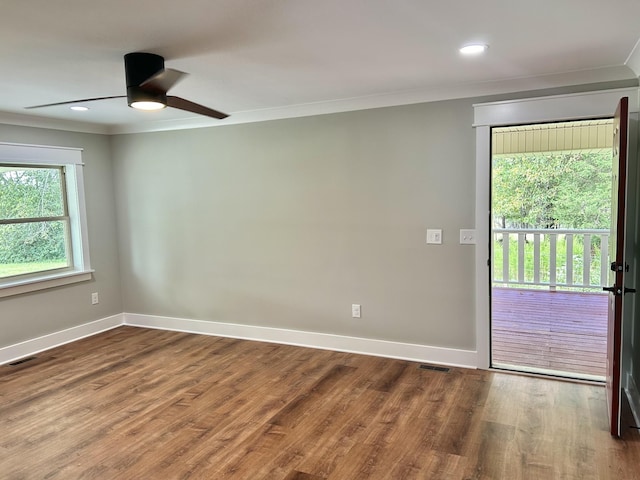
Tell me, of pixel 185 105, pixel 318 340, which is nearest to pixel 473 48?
pixel 185 105

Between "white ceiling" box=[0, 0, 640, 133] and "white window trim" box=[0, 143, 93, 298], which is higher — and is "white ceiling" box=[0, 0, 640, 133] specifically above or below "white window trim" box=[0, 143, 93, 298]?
above

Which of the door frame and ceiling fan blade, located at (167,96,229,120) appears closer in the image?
ceiling fan blade, located at (167,96,229,120)

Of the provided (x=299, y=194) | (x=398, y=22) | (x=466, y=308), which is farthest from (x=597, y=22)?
(x=299, y=194)

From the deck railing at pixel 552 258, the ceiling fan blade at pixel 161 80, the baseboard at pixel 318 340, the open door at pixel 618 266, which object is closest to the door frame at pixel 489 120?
the baseboard at pixel 318 340

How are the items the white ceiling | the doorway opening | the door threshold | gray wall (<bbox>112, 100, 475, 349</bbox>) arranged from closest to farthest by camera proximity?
the white ceiling
the door threshold
gray wall (<bbox>112, 100, 475, 349</bbox>)
the doorway opening

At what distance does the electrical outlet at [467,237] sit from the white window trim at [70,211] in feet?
12.6

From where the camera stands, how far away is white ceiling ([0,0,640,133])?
192 cm

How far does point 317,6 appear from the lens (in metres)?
1.87


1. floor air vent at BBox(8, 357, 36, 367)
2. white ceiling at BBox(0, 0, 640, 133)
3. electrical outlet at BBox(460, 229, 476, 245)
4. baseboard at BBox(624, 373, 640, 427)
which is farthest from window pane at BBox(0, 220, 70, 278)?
baseboard at BBox(624, 373, 640, 427)

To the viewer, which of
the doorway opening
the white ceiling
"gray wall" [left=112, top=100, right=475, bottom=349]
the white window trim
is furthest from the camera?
the doorway opening

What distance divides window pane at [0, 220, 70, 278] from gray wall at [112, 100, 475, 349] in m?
0.66

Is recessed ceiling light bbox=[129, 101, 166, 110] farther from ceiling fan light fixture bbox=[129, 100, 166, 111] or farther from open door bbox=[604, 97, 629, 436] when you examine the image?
open door bbox=[604, 97, 629, 436]

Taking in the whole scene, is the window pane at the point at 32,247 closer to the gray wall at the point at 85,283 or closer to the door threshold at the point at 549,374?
the gray wall at the point at 85,283

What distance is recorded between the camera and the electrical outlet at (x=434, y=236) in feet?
12.0
